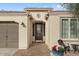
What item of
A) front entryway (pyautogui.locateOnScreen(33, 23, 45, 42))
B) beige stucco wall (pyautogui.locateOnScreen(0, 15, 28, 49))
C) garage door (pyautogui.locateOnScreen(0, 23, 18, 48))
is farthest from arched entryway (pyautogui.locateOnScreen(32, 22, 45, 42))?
beige stucco wall (pyautogui.locateOnScreen(0, 15, 28, 49))

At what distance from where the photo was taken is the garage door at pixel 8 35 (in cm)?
2235

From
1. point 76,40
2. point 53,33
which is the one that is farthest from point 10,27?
point 76,40

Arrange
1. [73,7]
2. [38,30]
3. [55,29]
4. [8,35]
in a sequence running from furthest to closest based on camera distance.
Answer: [38,30] < [8,35] < [55,29] < [73,7]

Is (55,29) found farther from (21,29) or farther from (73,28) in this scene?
(21,29)

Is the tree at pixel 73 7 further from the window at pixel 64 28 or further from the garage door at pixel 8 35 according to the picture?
the garage door at pixel 8 35

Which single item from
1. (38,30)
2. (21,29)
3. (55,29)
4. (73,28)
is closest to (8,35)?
(21,29)

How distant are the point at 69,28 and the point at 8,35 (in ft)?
20.1

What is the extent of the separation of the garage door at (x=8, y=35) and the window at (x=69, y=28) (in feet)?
16.0

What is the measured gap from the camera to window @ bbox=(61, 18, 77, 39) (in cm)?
2008

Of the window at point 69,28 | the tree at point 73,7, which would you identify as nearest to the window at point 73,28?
the window at point 69,28

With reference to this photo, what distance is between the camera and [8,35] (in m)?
22.6

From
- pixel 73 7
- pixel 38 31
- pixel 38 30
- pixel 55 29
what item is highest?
pixel 73 7

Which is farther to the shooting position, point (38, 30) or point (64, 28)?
point (38, 30)

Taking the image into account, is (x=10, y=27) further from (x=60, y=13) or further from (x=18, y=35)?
(x=60, y=13)
